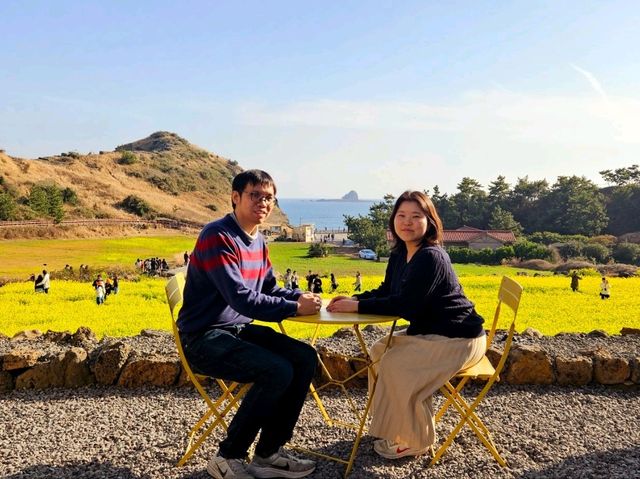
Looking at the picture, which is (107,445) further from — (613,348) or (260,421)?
(613,348)

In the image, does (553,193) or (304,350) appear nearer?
(304,350)

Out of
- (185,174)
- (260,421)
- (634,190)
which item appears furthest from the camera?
(185,174)

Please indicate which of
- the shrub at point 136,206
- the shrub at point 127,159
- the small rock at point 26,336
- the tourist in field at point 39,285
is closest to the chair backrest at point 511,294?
the small rock at point 26,336

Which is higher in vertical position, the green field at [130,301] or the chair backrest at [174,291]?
the chair backrest at [174,291]

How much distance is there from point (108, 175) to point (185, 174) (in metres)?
26.3

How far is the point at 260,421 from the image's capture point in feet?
11.2

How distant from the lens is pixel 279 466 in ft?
11.7

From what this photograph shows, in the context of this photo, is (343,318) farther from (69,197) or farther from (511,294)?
(69,197)

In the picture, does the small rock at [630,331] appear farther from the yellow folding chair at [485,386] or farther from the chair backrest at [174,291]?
the chair backrest at [174,291]

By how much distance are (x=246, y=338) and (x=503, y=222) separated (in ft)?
172

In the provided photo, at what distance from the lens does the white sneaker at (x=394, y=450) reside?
388 centimetres

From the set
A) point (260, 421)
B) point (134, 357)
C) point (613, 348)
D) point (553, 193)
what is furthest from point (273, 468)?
point (553, 193)

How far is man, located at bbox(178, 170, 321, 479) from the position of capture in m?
3.39

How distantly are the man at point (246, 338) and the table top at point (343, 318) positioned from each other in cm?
10
